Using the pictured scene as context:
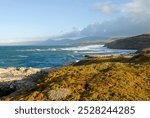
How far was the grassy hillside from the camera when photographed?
42.4 ft

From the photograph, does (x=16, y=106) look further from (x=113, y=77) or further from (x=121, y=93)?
(x=113, y=77)

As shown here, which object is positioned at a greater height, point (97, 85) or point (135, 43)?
point (97, 85)

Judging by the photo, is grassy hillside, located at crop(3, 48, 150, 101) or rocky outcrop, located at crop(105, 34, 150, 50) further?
rocky outcrop, located at crop(105, 34, 150, 50)

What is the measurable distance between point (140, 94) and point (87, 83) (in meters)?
2.06

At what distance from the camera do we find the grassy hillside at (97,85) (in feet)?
42.4

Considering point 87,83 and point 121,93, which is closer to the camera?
point 121,93

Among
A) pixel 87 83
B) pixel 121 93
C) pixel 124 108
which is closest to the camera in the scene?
pixel 124 108

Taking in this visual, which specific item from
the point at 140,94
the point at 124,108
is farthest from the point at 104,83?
the point at 124,108

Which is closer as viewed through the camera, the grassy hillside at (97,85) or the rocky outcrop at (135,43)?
the grassy hillside at (97,85)

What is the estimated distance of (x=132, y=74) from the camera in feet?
47.4

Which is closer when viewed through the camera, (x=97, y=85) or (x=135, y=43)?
(x=97, y=85)

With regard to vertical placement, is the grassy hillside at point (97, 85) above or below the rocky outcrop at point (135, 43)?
above

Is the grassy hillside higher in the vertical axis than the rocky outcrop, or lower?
higher

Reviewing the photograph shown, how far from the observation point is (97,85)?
13.5 metres
